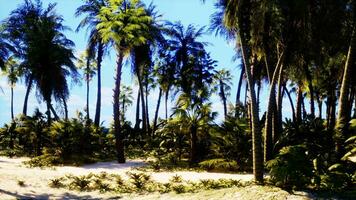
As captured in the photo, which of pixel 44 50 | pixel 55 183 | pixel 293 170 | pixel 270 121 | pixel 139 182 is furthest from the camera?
pixel 44 50

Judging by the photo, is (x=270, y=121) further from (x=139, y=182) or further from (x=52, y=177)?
(x=52, y=177)

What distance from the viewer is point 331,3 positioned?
17.8 m

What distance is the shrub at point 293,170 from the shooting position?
11871mm

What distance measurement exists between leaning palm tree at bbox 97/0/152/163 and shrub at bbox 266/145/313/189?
40.3 feet

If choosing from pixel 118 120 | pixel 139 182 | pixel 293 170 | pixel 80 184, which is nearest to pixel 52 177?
pixel 80 184

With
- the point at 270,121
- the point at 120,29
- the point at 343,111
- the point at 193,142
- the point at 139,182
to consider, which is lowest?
the point at 139,182

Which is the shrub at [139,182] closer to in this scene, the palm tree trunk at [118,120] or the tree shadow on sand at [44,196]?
the tree shadow on sand at [44,196]

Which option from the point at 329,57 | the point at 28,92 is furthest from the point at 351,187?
the point at 28,92

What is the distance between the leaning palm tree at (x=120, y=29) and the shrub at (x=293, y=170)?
1228 centimetres

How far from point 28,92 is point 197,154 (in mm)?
21551

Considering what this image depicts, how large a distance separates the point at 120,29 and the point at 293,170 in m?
13.7

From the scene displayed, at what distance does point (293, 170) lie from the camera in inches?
468

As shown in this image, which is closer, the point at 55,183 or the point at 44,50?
the point at 55,183

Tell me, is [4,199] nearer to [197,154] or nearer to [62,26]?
[197,154]
